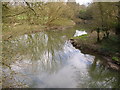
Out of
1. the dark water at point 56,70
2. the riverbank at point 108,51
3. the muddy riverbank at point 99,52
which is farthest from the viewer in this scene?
the riverbank at point 108,51

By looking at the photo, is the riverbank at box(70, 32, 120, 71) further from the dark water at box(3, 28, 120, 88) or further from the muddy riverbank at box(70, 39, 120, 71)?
the dark water at box(3, 28, 120, 88)

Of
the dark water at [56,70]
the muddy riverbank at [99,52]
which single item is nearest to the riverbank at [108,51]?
the muddy riverbank at [99,52]

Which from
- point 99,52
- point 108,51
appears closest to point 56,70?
point 99,52

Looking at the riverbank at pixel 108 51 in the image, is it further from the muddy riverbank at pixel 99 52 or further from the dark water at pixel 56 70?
the dark water at pixel 56 70

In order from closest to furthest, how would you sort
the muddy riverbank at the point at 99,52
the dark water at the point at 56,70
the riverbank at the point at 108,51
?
the dark water at the point at 56,70, the muddy riverbank at the point at 99,52, the riverbank at the point at 108,51

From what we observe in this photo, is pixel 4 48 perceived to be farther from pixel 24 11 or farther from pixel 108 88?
pixel 108 88

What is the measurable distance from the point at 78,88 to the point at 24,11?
4.46 m

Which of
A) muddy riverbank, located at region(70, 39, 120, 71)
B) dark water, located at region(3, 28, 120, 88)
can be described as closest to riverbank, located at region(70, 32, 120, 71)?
muddy riverbank, located at region(70, 39, 120, 71)

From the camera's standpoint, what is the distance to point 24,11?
4.49 metres

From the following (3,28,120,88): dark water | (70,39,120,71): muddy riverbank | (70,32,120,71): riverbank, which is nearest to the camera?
(3,28,120,88): dark water

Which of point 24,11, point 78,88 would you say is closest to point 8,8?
point 24,11

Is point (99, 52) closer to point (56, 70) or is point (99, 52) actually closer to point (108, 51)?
point (108, 51)

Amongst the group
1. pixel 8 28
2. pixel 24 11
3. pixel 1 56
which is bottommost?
pixel 1 56

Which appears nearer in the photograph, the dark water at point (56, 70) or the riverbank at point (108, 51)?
the dark water at point (56, 70)
